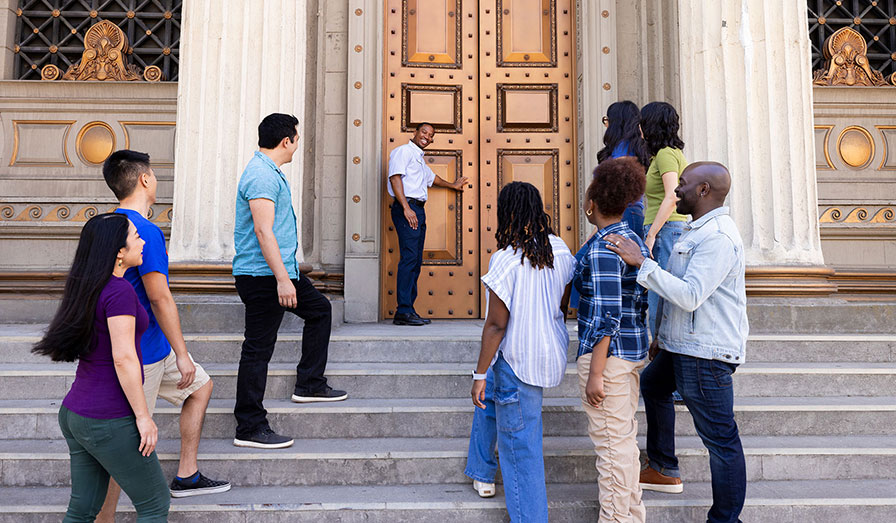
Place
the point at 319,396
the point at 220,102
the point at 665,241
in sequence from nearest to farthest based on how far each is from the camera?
the point at 319,396, the point at 665,241, the point at 220,102

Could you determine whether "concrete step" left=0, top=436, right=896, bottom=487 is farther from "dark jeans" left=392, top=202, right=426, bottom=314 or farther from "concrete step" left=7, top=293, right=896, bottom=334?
"dark jeans" left=392, top=202, right=426, bottom=314

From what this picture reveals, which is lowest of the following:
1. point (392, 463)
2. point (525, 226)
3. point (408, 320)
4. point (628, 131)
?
point (392, 463)

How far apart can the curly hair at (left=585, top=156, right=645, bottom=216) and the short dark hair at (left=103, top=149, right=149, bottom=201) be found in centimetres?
218

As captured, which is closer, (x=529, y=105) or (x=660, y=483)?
(x=660, y=483)

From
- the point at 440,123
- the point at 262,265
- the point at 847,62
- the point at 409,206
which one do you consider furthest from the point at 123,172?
the point at 847,62

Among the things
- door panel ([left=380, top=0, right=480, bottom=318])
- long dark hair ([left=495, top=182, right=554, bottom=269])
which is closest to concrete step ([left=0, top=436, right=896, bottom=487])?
long dark hair ([left=495, top=182, right=554, bottom=269])

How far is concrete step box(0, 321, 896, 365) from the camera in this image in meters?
4.93

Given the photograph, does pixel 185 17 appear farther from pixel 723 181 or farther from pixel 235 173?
pixel 723 181

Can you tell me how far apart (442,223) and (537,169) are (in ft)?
4.07

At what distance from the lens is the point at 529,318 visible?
10.3 feet

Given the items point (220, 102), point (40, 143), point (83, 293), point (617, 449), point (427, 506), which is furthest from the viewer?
point (40, 143)

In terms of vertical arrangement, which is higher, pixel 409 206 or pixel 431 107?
pixel 431 107

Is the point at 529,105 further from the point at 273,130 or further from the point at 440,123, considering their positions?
the point at 273,130

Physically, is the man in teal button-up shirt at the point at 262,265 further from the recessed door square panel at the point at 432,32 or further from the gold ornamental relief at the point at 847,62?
the gold ornamental relief at the point at 847,62
